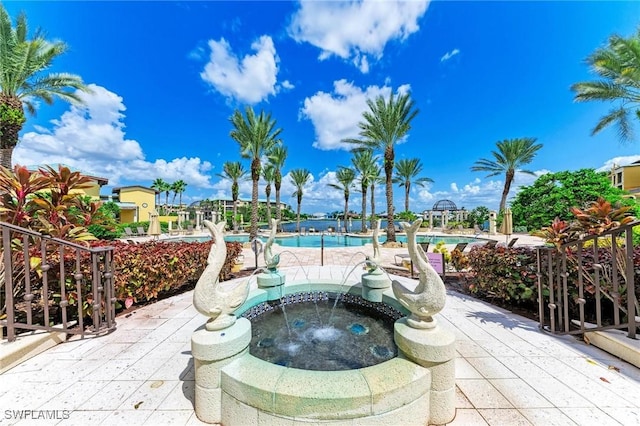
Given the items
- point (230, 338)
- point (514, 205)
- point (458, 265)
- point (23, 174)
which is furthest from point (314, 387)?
point (514, 205)

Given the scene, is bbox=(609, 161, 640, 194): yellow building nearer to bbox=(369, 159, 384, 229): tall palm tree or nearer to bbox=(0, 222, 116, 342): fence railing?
bbox=(369, 159, 384, 229): tall palm tree

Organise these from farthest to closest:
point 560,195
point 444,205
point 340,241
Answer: point 444,205
point 340,241
point 560,195

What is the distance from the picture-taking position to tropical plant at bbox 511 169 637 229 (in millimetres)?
12016

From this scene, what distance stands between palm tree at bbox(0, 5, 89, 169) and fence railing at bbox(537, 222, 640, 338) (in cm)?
1785

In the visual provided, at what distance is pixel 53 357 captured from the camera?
2768 mm

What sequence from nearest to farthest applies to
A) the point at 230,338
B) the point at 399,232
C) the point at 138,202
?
Result: the point at 230,338 → the point at 399,232 → the point at 138,202

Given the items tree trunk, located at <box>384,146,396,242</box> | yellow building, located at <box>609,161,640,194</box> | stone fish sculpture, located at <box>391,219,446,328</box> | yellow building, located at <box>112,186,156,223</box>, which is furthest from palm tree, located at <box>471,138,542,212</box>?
yellow building, located at <box>112,186,156,223</box>

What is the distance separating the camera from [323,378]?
5.94 feet

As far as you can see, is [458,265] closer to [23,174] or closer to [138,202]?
[23,174]

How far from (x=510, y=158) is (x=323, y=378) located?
27919mm

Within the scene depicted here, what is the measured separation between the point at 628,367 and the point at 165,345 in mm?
5503

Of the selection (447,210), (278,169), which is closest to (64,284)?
(278,169)

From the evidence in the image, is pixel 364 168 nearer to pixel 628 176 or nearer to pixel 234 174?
pixel 234 174

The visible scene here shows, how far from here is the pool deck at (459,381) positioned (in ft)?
6.41
